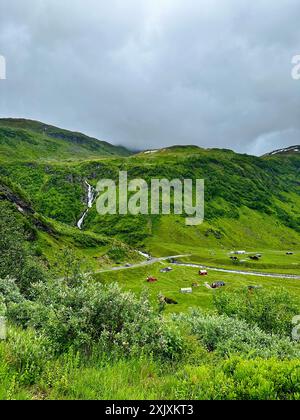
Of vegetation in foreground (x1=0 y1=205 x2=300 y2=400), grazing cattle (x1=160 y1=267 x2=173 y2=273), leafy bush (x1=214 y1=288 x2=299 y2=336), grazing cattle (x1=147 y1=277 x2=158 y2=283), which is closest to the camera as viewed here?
vegetation in foreground (x1=0 y1=205 x2=300 y2=400)

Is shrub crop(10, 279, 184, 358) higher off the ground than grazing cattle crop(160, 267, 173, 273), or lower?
higher

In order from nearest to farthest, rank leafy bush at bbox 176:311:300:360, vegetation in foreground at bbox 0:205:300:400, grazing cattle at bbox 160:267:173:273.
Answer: vegetation in foreground at bbox 0:205:300:400
leafy bush at bbox 176:311:300:360
grazing cattle at bbox 160:267:173:273

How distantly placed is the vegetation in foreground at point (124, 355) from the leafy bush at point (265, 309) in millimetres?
50560

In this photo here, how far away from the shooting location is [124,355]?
12.2 m

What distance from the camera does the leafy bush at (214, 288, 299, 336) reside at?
6475 centimetres

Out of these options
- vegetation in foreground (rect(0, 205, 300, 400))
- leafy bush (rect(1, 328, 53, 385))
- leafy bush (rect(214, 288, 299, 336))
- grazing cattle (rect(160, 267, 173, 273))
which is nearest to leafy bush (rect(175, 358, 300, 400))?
vegetation in foreground (rect(0, 205, 300, 400))

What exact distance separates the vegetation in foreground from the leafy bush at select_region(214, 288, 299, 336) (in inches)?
1991

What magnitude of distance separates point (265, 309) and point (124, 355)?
63.0 m

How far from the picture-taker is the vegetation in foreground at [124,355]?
9.17 metres

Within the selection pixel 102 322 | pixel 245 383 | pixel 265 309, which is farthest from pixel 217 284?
pixel 245 383

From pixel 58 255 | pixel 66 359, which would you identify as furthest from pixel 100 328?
pixel 58 255

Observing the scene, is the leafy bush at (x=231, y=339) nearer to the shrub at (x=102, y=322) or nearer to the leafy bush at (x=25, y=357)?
the shrub at (x=102, y=322)

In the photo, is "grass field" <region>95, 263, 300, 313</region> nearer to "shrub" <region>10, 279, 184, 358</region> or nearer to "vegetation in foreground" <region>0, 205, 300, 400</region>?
"vegetation in foreground" <region>0, 205, 300, 400</region>

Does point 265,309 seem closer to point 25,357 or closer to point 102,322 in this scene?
point 102,322
